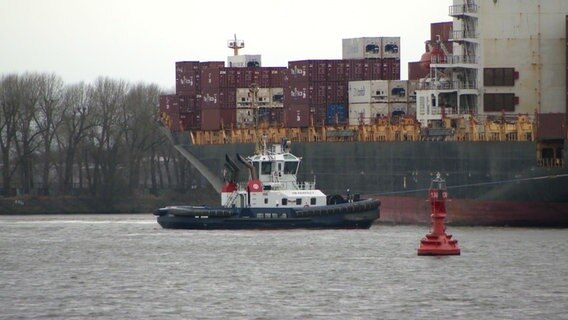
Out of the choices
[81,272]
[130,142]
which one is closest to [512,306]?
[81,272]

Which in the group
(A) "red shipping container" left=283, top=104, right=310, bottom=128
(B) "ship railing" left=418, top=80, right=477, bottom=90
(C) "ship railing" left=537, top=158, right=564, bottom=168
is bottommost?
(C) "ship railing" left=537, top=158, right=564, bottom=168

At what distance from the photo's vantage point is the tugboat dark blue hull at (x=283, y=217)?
8681 cm

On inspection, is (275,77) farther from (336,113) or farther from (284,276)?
(284,276)

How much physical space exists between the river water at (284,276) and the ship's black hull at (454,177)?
7.92 feet

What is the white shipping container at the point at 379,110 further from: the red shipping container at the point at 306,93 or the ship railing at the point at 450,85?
the ship railing at the point at 450,85

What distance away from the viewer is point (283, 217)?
87312 mm

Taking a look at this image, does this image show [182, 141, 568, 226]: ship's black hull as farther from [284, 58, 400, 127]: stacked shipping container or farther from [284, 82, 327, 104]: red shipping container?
[284, 82, 327, 104]: red shipping container

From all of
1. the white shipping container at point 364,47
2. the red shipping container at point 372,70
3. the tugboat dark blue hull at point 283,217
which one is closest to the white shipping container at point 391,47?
the white shipping container at point 364,47

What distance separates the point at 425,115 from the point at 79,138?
1854 inches

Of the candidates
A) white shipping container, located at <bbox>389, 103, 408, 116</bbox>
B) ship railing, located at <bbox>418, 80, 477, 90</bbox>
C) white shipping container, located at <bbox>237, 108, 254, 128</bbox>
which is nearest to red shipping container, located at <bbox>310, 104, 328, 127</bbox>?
white shipping container, located at <bbox>389, 103, 408, 116</bbox>

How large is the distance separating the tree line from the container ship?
21.7 m

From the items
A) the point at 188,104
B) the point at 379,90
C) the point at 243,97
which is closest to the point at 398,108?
the point at 379,90

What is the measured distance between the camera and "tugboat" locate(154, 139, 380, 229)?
285 ft

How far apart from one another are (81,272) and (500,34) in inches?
1507
